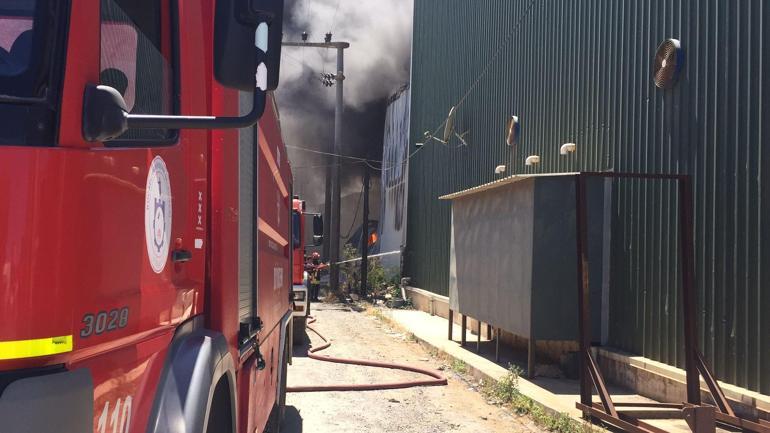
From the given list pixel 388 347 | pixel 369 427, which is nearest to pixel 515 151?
pixel 388 347

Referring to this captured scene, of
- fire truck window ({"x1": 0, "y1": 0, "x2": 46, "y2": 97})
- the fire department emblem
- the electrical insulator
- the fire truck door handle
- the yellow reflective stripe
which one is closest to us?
the yellow reflective stripe

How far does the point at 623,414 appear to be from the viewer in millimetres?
6699

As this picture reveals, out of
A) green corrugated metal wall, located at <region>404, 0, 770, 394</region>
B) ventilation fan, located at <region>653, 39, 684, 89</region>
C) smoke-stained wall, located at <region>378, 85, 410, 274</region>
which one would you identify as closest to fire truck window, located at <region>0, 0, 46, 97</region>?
green corrugated metal wall, located at <region>404, 0, 770, 394</region>

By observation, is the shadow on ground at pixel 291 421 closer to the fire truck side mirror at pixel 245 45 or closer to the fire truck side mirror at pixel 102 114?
the fire truck side mirror at pixel 245 45

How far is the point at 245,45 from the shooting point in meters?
Result: 2.29

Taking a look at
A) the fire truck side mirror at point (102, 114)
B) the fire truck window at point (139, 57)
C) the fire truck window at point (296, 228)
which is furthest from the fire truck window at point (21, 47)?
the fire truck window at point (296, 228)

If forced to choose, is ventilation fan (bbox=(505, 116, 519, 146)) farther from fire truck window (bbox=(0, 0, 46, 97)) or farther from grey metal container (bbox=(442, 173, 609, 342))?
fire truck window (bbox=(0, 0, 46, 97))

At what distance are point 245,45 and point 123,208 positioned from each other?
605 millimetres

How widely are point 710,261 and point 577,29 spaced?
4658 mm

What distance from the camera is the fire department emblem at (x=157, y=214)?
2354 millimetres

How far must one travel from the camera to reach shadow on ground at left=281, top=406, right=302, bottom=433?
7.33 metres

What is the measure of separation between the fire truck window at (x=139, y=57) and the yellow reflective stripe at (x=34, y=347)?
0.65 metres

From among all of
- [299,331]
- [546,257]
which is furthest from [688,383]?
[299,331]

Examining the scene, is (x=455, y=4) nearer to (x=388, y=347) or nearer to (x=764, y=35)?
(x=388, y=347)
